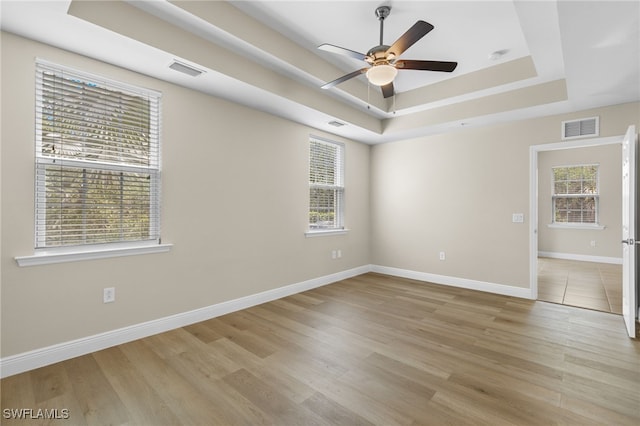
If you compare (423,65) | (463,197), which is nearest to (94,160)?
(423,65)

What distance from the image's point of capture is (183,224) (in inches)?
124

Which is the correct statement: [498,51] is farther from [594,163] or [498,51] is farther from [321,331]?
[594,163]

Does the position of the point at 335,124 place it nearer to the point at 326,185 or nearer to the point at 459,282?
the point at 326,185

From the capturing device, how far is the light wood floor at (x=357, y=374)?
5.93ft

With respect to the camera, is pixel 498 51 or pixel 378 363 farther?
pixel 498 51

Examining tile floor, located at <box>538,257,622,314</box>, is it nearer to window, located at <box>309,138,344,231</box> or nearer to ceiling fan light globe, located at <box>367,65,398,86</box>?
window, located at <box>309,138,344,231</box>

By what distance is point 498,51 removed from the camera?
327 centimetres

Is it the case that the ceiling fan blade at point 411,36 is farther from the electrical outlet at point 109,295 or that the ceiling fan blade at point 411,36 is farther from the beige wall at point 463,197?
the electrical outlet at point 109,295

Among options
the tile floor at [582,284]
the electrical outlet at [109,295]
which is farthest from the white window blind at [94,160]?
the tile floor at [582,284]

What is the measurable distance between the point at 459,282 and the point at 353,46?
3805mm

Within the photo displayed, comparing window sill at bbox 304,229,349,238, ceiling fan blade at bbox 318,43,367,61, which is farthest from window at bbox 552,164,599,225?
ceiling fan blade at bbox 318,43,367,61

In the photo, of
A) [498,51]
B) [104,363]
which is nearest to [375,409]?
[104,363]

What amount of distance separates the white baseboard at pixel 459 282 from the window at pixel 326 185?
130 cm

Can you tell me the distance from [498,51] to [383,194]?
114 inches
